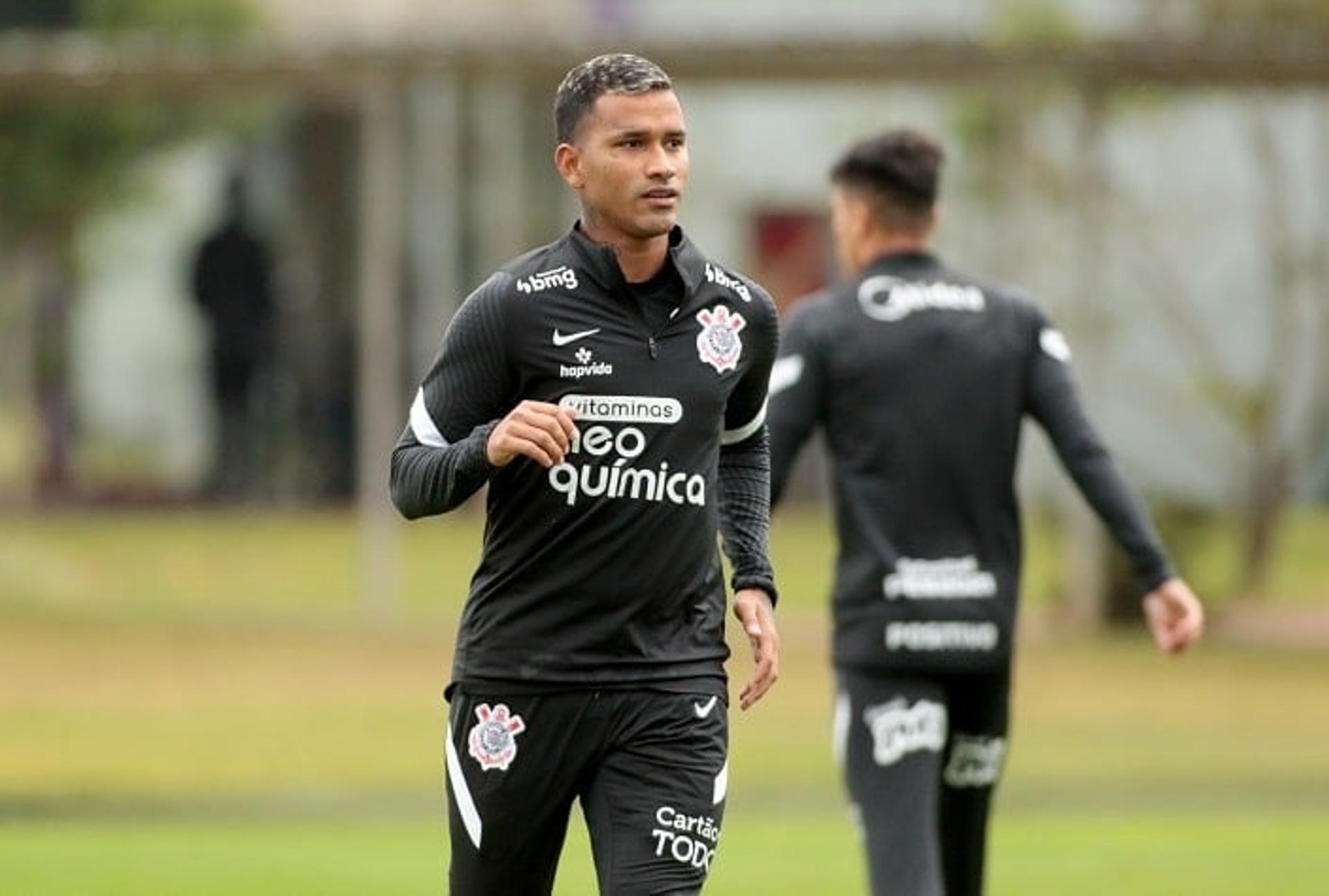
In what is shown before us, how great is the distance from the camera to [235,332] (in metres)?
29.8

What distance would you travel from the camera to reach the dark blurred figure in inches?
1161

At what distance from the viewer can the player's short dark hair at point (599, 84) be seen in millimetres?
6883

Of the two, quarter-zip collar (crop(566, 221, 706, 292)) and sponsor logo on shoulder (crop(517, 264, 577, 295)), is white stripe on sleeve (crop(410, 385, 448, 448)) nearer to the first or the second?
sponsor logo on shoulder (crop(517, 264, 577, 295))

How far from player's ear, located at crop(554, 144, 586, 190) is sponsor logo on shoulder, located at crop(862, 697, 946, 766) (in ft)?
7.88

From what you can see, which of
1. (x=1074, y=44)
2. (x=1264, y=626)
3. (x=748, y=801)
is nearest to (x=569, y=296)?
(x=748, y=801)

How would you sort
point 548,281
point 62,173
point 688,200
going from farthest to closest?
point 688,200, point 62,173, point 548,281

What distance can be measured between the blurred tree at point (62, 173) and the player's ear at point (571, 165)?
20.1 meters

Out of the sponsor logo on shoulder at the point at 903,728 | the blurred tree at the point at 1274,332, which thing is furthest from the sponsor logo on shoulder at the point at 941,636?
the blurred tree at the point at 1274,332

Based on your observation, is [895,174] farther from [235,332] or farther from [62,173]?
[235,332]

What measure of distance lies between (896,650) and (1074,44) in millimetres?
13618

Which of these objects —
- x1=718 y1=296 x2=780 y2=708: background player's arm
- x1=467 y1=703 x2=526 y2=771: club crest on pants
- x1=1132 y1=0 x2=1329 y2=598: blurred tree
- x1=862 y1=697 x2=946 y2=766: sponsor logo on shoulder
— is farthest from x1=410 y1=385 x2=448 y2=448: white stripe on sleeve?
x1=1132 y1=0 x2=1329 y2=598: blurred tree

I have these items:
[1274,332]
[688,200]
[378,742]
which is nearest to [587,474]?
[378,742]

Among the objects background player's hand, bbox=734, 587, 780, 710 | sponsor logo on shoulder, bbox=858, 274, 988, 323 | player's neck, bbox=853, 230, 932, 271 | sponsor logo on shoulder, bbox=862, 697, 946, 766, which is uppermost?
player's neck, bbox=853, 230, 932, 271

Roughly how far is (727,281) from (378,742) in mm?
11004
